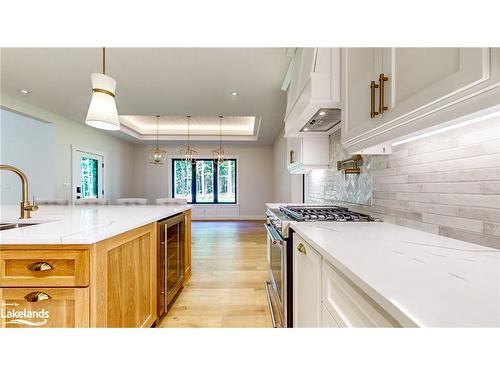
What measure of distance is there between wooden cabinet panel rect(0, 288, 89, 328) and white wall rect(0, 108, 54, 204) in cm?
436

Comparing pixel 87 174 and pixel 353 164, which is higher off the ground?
pixel 87 174

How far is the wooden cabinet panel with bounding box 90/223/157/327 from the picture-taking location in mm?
1104

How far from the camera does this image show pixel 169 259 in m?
2.08

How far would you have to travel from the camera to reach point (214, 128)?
681 centimetres

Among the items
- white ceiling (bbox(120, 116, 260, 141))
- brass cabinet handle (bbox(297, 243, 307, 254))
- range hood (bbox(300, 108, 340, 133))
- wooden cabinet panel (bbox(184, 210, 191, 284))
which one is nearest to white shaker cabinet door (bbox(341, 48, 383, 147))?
range hood (bbox(300, 108, 340, 133))

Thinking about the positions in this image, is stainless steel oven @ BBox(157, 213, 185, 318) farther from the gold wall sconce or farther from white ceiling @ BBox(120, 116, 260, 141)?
white ceiling @ BBox(120, 116, 260, 141)

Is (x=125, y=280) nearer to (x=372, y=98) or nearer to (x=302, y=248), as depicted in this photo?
(x=302, y=248)

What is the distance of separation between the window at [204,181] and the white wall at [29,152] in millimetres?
3716

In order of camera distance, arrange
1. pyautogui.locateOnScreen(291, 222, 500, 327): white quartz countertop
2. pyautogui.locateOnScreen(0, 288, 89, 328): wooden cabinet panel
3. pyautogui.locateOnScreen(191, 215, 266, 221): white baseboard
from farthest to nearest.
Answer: pyautogui.locateOnScreen(191, 215, 266, 221): white baseboard < pyautogui.locateOnScreen(0, 288, 89, 328): wooden cabinet panel < pyautogui.locateOnScreen(291, 222, 500, 327): white quartz countertop

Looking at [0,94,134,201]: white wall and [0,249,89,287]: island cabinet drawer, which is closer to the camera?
[0,249,89,287]: island cabinet drawer

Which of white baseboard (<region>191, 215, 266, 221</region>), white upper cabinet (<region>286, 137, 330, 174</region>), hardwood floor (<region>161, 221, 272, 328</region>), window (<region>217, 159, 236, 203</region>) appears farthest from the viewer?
window (<region>217, 159, 236, 203</region>)

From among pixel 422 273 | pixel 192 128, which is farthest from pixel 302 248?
pixel 192 128

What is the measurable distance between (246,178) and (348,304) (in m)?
7.39
